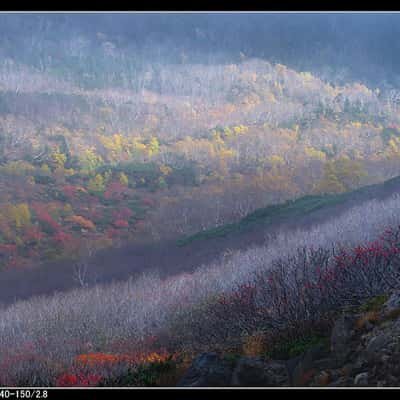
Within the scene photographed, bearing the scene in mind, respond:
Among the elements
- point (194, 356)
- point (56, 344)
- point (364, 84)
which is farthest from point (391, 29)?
point (56, 344)

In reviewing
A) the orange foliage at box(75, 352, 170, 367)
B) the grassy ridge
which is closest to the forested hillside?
the grassy ridge

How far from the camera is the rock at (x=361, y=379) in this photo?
5.80 m

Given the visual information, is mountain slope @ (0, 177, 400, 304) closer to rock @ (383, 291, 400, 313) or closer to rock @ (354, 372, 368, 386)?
rock @ (383, 291, 400, 313)

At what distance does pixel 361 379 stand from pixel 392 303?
1211 millimetres

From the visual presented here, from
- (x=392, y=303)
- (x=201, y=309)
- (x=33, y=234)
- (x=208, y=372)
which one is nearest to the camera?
(x=208, y=372)

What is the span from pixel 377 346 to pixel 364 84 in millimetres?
5901

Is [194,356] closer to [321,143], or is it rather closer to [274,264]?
[274,264]

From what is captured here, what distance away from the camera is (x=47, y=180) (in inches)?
355

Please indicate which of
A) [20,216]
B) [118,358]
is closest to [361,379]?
[118,358]

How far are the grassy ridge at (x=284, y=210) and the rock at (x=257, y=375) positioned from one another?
2.95 meters

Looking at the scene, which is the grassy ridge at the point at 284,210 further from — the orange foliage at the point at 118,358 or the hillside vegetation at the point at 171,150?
the orange foliage at the point at 118,358

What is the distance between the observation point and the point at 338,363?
616 cm

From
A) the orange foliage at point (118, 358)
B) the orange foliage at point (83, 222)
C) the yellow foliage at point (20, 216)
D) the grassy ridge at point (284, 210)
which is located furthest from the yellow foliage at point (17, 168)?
the orange foliage at point (118, 358)

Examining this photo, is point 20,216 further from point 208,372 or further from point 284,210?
point 284,210
